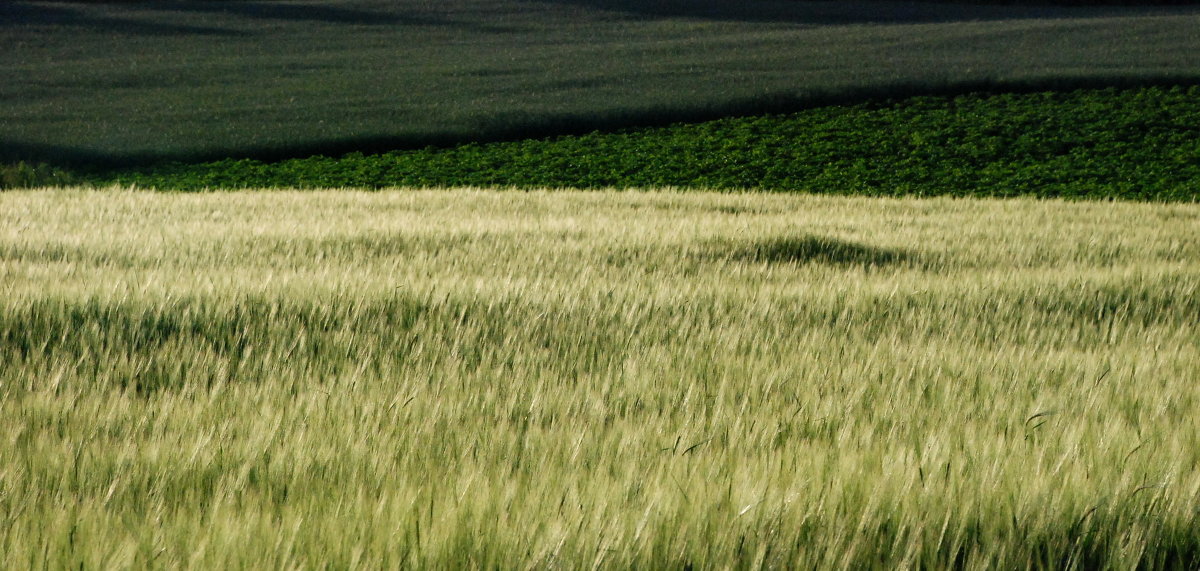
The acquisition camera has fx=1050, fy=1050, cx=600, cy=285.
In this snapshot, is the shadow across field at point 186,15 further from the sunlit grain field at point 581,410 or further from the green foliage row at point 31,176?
the sunlit grain field at point 581,410

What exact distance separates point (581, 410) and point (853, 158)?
20.0m

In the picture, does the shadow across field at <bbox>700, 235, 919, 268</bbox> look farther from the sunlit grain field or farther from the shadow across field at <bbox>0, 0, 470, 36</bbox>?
the shadow across field at <bbox>0, 0, 470, 36</bbox>

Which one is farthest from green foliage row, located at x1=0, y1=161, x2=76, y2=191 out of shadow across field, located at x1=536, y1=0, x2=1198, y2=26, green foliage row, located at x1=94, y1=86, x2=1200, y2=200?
shadow across field, located at x1=536, y1=0, x2=1198, y2=26

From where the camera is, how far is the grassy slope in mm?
25016

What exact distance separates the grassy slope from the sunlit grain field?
1948cm

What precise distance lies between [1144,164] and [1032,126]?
153 inches

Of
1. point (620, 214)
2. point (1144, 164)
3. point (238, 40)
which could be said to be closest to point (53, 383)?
point (620, 214)

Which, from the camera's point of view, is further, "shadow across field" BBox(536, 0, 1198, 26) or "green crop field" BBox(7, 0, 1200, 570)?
"shadow across field" BBox(536, 0, 1198, 26)

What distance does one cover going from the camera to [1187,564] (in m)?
1.71

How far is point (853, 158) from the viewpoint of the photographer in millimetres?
21562

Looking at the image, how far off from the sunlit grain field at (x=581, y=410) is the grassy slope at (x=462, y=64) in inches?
767

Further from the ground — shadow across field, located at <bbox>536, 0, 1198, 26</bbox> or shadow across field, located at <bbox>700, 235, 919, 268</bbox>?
shadow across field, located at <bbox>700, 235, 919, 268</bbox>

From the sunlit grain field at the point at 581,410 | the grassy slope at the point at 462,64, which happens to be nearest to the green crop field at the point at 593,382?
the sunlit grain field at the point at 581,410

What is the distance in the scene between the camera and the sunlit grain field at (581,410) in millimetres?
1589
